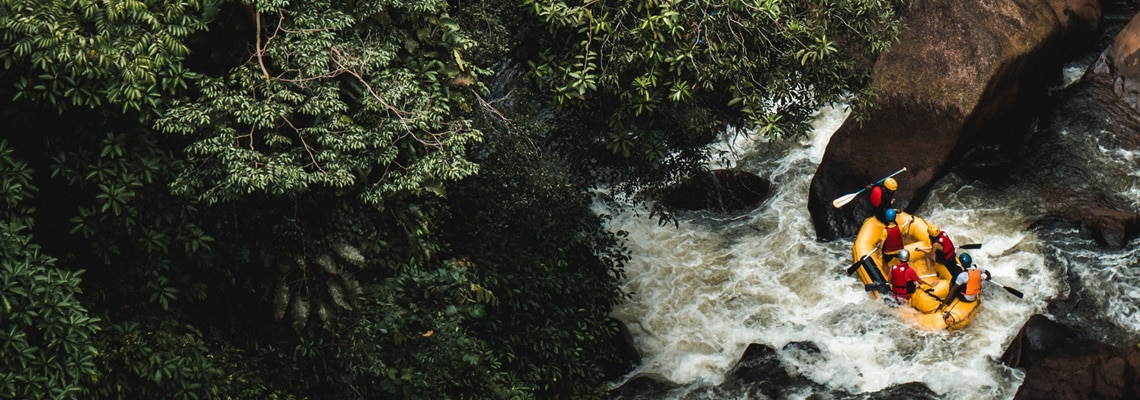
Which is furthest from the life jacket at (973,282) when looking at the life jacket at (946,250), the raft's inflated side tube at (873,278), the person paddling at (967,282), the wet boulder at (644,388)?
the wet boulder at (644,388)

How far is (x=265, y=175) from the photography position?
21.5 ft

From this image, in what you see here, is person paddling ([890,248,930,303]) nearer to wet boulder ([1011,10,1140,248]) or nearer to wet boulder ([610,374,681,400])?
wet boulder ([1011,10,1140,248])

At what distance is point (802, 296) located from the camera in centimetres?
1155

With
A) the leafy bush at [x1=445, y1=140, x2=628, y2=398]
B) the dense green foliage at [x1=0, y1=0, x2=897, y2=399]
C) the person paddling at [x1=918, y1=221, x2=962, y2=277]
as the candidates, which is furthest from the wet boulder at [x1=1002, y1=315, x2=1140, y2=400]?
the leafy bush at [x1=445, y1=140, x2=628, y2=398]

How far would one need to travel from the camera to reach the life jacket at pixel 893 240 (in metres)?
11.0

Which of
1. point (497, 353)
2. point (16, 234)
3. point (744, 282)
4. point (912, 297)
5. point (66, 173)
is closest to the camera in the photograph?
point (16, 234)

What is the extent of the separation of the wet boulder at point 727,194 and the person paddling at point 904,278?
2540 mm

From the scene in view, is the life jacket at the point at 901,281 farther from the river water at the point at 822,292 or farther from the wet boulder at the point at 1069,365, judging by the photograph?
the wet boulder at the point at 1069,365

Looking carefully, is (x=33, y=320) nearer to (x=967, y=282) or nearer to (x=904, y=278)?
(x=904, y=278)

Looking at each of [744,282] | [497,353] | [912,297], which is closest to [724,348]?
[744,282]

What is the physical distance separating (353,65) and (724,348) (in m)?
5.53

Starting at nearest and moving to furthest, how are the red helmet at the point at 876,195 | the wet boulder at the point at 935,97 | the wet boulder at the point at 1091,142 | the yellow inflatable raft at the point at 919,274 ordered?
the yellow inflatable raft at the point at 919,274, the red helmet at the point at 876,195, the wet boulder at the point at 1091,142, the wet boulder at the point at 935,97

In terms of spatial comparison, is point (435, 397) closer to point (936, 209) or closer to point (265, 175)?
point (265, 175)

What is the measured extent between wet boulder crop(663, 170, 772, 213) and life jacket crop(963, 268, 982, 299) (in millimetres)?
3209
